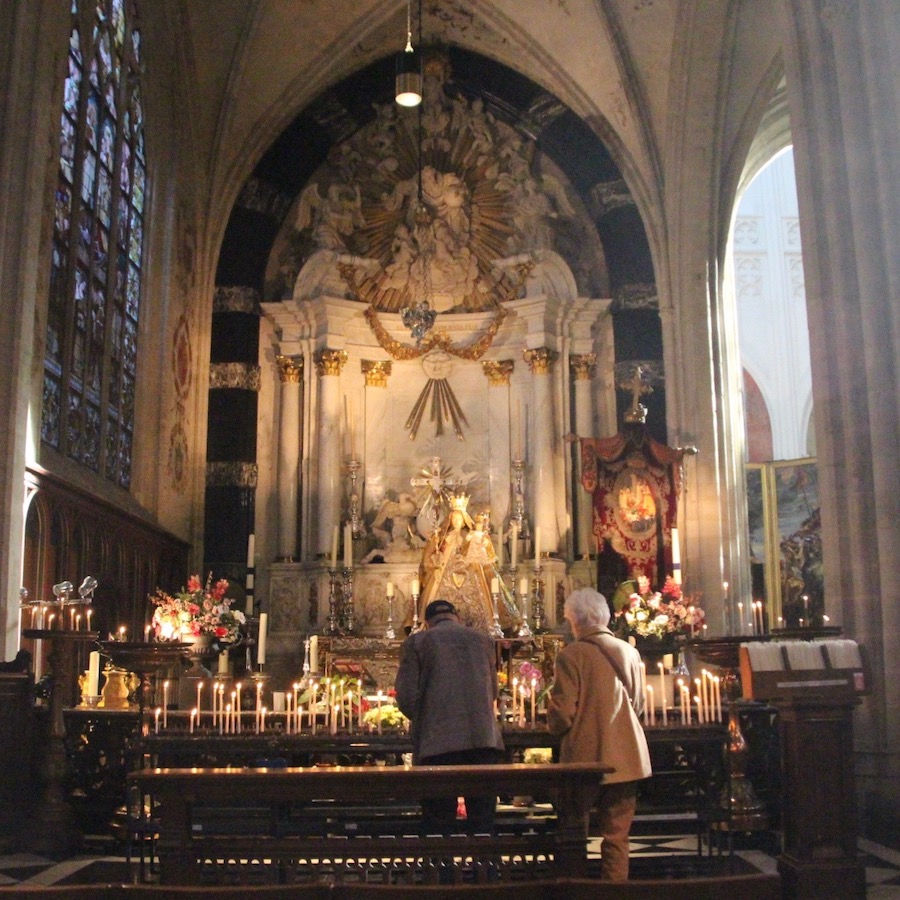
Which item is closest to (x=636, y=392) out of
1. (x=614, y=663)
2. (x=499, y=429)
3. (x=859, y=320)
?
(x=499, y=429)

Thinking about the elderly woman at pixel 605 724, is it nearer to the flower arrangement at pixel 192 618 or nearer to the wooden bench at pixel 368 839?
the wooden bench at pixel 368 839

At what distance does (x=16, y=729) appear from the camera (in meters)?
7.63

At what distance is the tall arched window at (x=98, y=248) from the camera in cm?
1180

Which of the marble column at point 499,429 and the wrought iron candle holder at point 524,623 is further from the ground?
the marble column at point 499,429

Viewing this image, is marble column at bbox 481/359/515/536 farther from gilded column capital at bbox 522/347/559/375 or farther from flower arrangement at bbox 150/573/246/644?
flower arrangement at bbox 150/573/246/644

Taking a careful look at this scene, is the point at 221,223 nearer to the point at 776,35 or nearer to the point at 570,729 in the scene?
the point at 776,35

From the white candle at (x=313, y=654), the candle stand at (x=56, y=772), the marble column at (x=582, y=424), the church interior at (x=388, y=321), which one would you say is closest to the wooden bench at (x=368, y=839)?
the candle stand at (x=56, y=772)

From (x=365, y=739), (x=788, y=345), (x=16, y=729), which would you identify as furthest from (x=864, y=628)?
(x=788, y=345)

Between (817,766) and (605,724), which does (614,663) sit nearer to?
(605,724)

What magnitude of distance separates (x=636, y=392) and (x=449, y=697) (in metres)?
10.4

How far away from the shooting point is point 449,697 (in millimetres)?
5738

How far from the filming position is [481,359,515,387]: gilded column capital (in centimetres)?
1703

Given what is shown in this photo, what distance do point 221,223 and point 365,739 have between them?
37.4 ft

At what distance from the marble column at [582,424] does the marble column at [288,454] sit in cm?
396
